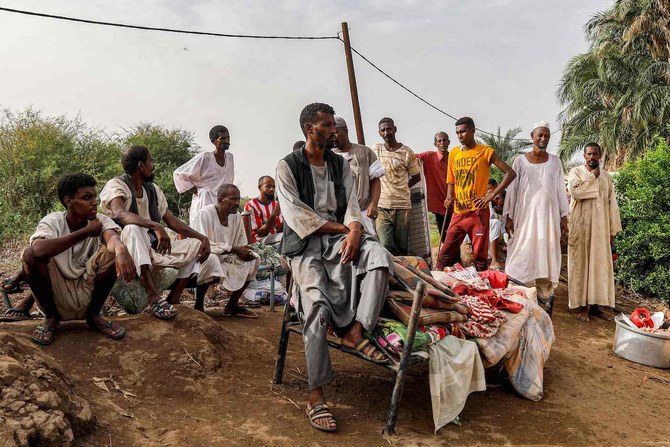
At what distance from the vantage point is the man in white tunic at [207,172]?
619cm

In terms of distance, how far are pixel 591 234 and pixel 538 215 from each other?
0.82 meters

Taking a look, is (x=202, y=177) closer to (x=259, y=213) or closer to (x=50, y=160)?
(x=259, y=213)

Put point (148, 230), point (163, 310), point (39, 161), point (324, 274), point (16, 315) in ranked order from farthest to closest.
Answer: point (39, 161)
point (148, 230)
point (16, 315)
point (163, 310)
point (324, 274)

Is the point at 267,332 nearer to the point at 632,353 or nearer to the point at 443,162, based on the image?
the point at 632,353

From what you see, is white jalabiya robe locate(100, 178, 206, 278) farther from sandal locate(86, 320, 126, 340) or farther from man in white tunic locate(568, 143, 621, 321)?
man in white tunic locate(568, 143, 621, 321)

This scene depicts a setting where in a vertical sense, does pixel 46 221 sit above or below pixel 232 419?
above

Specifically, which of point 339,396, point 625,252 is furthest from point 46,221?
point 625,252

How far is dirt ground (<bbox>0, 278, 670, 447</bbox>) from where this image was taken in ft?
9.92

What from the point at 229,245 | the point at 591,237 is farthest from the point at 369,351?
the point at 591,237

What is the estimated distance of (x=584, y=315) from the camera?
21.8ft

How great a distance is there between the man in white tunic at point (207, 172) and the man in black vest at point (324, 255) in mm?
2761

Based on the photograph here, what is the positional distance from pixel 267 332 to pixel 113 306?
2.07 metres

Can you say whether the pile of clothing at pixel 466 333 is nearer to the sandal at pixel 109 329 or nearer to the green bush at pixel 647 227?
the sandal at pixel 109 329

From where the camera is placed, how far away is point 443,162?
8.19 metres
